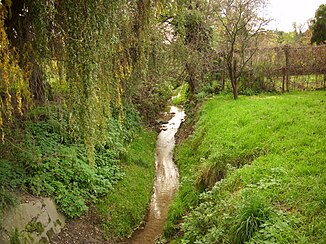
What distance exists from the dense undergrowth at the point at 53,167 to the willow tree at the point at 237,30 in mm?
7257

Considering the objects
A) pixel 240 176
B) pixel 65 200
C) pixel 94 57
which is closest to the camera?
pixel 94 57

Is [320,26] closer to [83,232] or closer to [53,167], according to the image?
[53,167]

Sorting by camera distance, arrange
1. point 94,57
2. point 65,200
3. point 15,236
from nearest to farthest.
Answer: point 94,57 < point 15,236 < point 65,200

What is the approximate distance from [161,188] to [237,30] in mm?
7494

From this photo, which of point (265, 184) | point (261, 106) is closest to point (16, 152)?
point (265, 184)

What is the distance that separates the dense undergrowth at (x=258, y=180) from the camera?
4383 millimetres

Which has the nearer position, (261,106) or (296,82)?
Answer: (261,106)

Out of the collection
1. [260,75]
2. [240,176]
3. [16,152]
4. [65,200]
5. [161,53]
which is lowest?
[65,200]

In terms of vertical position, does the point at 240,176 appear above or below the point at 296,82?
below

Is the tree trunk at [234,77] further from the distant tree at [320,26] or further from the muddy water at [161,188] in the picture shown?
the distant tree at [320,26]

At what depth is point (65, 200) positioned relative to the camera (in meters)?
6.52

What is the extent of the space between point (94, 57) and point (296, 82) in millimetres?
12780

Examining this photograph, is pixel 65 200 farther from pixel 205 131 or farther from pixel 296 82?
pixel 296 82

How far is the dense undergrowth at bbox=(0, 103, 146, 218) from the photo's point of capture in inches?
239
